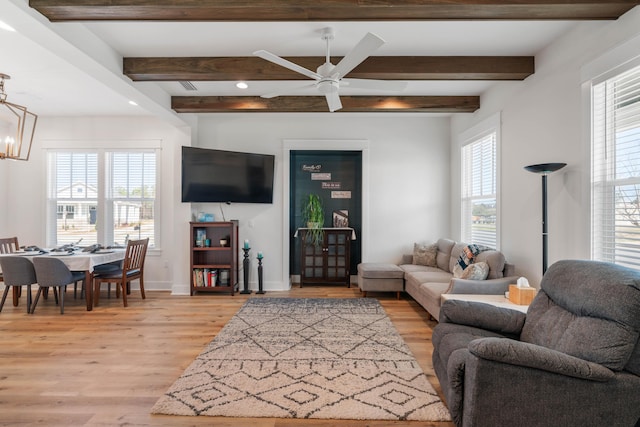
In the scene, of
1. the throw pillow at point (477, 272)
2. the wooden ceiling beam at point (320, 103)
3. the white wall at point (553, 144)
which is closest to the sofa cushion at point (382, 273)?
the throw pillow at point (477, 272)

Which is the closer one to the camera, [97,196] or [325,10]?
[325,10]

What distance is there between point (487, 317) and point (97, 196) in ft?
20.0

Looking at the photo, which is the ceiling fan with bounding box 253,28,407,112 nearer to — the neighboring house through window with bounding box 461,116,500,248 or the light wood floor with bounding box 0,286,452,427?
the neighboring house through window with bounding box 461,116,500,248

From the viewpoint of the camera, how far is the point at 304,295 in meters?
5.28

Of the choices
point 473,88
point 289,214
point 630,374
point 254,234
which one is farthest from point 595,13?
point 254,234

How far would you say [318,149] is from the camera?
5.65 meters

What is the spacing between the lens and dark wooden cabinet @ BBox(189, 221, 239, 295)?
5285 millimetres

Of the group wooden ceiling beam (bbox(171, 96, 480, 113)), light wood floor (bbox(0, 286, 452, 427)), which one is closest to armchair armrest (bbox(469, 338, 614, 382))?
light wood floor (bbox(0, 286, 452, 427))

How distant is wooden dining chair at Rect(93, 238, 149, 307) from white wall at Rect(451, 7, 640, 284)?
195 inches

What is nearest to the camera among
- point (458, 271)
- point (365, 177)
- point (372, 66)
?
point (372, 66)

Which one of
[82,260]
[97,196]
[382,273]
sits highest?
[97,196]

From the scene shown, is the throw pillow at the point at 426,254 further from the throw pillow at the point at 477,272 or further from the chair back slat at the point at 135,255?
the chair back slat at the point at 135,255

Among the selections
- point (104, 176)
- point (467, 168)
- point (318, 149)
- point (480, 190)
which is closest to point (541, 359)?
point (480, 190)

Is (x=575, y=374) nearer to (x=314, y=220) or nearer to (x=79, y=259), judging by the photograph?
(x=314, y=220)
